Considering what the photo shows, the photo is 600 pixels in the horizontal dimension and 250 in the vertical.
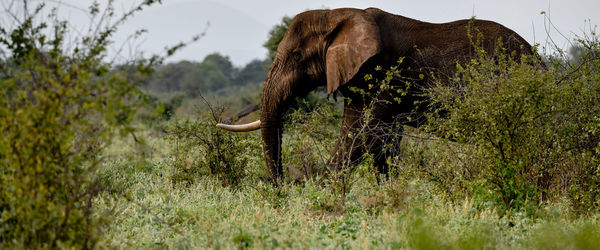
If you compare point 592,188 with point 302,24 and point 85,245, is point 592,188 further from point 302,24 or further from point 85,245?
point 85,245

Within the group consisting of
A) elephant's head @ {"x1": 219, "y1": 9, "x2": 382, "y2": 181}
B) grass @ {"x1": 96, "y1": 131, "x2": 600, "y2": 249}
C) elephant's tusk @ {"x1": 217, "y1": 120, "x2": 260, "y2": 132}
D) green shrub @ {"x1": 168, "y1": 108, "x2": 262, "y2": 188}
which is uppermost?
elephant's head @ {"x1": 219, "y1": 9, "x2": 382, "y2": 181}

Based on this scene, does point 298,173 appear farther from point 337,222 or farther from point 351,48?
point 337,222

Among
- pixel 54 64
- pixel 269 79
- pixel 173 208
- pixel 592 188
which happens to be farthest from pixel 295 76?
pixel 54 64

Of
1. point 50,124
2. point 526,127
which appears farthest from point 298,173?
point 50,124

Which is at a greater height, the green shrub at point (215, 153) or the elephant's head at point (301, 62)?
the elephant's head at point (301, 62)

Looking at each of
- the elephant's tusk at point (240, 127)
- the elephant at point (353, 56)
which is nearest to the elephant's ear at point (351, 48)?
the elephant at point (353, 56)

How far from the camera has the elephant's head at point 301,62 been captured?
7945 mm

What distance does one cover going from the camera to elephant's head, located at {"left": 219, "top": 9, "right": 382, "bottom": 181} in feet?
26.1

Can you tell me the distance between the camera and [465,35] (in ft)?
26.8

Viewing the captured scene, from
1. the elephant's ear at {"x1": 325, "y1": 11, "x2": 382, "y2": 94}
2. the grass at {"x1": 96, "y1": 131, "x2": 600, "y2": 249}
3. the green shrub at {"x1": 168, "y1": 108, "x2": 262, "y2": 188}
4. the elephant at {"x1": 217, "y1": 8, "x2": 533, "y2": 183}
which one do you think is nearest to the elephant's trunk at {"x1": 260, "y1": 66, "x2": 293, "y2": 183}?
the elephant at {"x1": 217, "y1": 8, "x2": 533, "y2": 183}

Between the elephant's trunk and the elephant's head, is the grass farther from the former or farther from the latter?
the elephant's head

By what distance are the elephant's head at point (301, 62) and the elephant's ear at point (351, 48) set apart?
0.01m

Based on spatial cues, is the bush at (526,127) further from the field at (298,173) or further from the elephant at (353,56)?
the elephant at (353,56)

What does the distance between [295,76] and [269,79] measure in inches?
15.7
